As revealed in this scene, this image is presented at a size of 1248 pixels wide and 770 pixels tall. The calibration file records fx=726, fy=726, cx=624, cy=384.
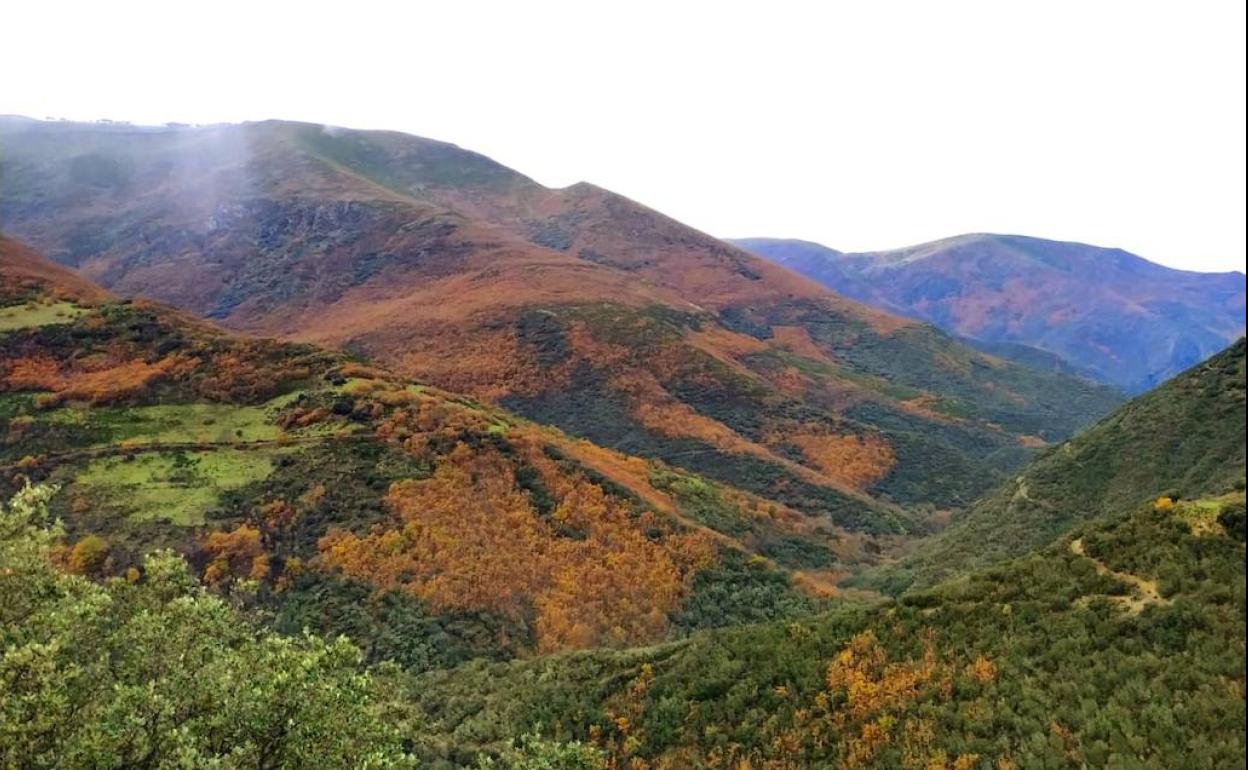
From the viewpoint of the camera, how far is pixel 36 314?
203 feet

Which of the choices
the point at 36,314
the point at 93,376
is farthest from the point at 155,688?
the point at 36,314

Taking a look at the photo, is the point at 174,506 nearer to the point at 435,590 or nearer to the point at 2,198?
the point at 435,590

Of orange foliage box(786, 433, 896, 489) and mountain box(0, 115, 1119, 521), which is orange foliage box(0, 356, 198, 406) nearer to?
mountain box(0, 115, 1119, 521)

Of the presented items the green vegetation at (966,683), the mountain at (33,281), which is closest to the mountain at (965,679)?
the green vegetation at (966,683)

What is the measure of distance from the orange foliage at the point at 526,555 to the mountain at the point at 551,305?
24.5 m

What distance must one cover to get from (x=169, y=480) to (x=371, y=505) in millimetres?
11627

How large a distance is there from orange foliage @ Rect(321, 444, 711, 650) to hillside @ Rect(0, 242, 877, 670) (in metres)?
0.12

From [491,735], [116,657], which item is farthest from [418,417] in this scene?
[116,657]

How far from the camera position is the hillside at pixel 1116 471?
125 ft

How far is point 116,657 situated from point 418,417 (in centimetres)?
3574

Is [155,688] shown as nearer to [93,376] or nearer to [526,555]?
[526,555]

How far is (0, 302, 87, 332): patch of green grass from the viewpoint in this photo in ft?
195

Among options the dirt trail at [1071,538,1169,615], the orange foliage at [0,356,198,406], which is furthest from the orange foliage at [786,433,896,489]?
the orange foliage at [0,356,198,406]

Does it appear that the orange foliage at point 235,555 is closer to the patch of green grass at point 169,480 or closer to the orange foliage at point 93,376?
the patch of green grass at point 169,480
